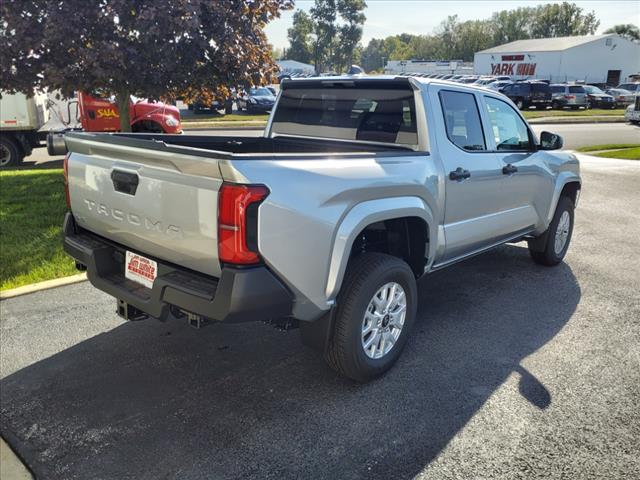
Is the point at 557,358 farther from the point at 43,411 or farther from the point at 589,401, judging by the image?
the point at 43,411

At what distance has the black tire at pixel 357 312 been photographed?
10.4ft

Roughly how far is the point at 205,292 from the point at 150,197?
63cm

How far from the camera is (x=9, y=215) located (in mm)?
7129

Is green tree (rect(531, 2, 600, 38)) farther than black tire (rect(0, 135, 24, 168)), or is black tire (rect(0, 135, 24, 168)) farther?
green tree (rect(531, 2, 600, 38))

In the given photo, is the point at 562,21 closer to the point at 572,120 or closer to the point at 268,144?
the point at 572,120

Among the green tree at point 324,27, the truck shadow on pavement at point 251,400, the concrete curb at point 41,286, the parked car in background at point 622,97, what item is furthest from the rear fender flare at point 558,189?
the green tree at point 324,27

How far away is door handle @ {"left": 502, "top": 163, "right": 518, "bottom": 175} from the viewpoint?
15.2 ft

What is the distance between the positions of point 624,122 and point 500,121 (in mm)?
29340

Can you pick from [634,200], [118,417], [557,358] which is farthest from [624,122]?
[118,417]

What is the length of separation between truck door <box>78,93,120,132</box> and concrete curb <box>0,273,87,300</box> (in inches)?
358

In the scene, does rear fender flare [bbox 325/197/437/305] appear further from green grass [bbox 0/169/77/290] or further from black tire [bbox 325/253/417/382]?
green grass [bbox 0/169/77/290]

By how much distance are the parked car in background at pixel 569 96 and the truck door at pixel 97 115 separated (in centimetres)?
3195

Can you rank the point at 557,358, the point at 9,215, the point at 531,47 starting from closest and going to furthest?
the point at 557,358 < the point at 9,215 < the point at 531,47

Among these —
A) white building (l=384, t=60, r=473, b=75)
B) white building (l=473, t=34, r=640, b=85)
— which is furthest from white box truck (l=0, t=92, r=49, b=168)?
white building (l=384, t=60, r=473, b=75)
